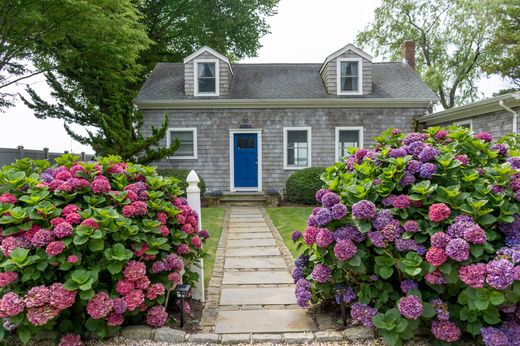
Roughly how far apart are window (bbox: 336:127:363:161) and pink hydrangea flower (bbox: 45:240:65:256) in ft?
34.8

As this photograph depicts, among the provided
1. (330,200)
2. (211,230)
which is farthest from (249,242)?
(330,200)

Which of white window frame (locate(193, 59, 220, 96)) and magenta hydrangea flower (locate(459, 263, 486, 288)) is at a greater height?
white window frame (locate(193, 59, 220, 96))

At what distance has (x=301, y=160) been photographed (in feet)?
40.6

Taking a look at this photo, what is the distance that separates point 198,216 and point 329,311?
1646 millimetres

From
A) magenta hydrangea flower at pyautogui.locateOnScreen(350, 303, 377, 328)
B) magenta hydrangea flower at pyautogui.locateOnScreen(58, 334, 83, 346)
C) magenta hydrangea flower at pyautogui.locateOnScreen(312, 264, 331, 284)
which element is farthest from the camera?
magenta hydrangea flower at pyautogui.locateOnScreen(312, 264, 331, 284)

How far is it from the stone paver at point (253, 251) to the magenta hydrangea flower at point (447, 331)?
3275 mm

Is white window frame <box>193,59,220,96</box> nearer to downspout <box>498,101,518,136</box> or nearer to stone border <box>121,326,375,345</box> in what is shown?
downspout <box>498,101,518,136</box>

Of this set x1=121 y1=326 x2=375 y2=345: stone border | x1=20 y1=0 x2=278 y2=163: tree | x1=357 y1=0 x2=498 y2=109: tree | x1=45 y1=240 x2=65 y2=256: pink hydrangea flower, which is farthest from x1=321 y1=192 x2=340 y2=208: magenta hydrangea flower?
x1=357 y1=0 x2=498 y2=109: tree

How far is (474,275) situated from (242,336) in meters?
1.81

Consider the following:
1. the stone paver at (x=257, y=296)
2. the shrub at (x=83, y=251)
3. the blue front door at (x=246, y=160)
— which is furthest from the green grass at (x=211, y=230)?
the blue front door at (x=246, y=160)

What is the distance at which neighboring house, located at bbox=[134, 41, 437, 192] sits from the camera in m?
12.0

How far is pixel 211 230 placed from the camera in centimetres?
748

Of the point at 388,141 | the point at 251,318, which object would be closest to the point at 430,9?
the point at 388,141

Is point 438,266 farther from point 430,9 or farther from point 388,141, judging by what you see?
point 430,9
